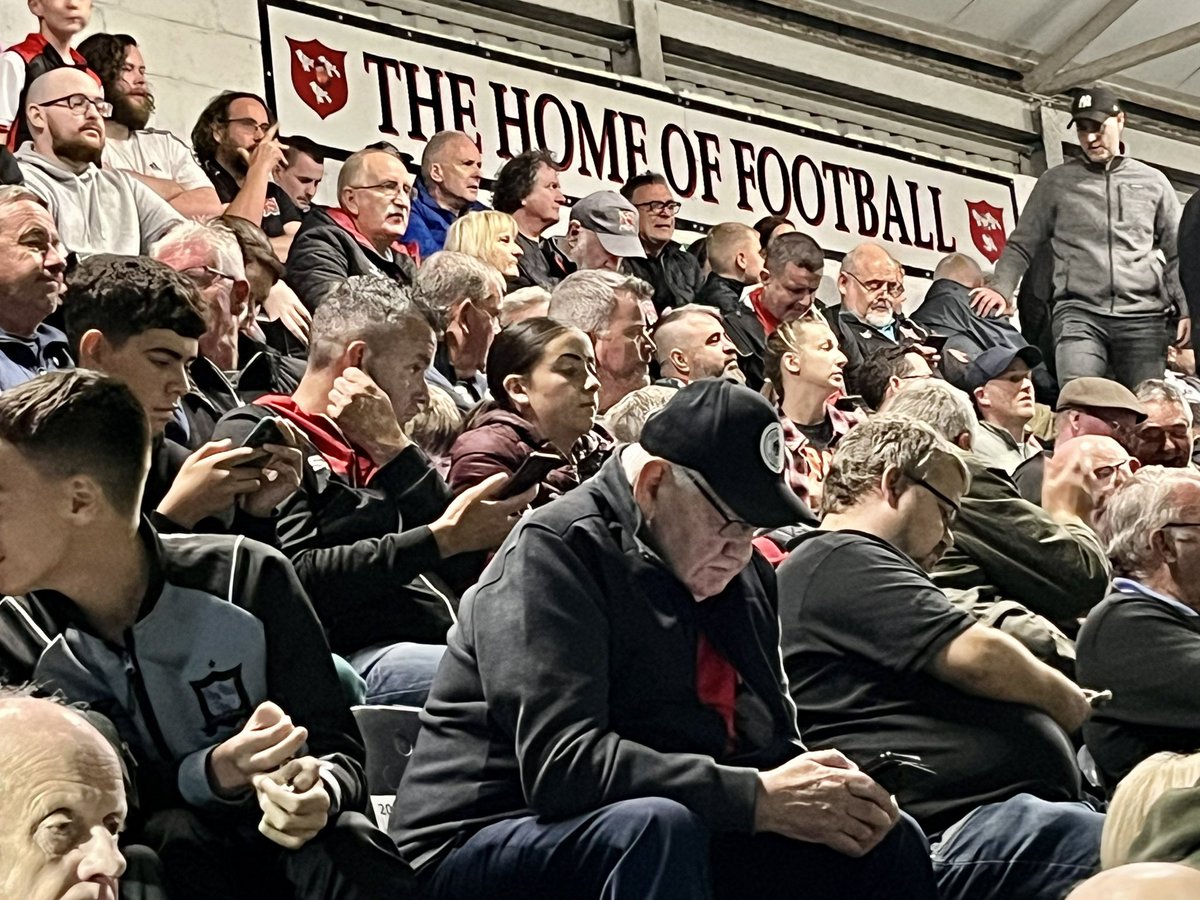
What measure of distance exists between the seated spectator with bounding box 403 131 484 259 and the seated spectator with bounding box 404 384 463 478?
2.37 metres

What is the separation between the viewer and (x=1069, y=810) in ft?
9.11

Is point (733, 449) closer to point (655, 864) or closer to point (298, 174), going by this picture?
point (655, 864)

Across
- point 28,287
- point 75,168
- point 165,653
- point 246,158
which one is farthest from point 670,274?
point 165,653

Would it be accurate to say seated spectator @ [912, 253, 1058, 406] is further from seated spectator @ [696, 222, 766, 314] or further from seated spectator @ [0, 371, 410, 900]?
seated spectator @ [0, 371, 410, 900]

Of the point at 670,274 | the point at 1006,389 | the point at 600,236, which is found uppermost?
the point at 600,236

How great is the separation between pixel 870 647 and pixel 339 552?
2.63ft

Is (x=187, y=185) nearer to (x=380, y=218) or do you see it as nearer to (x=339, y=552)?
(x=380, y=218)

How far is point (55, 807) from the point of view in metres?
1.60

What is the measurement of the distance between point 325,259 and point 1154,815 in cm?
381

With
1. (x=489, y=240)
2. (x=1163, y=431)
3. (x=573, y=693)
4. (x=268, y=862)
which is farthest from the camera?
(x=489, y=240)

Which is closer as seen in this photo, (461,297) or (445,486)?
(445,486)

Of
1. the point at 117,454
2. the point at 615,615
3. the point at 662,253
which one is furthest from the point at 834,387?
the point at 117,454

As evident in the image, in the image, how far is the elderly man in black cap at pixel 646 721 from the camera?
221cm

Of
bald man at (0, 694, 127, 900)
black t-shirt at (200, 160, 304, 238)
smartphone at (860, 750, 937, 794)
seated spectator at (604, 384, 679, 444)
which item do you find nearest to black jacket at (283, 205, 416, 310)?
black t-shirt at (200, 160, 304, 238)
